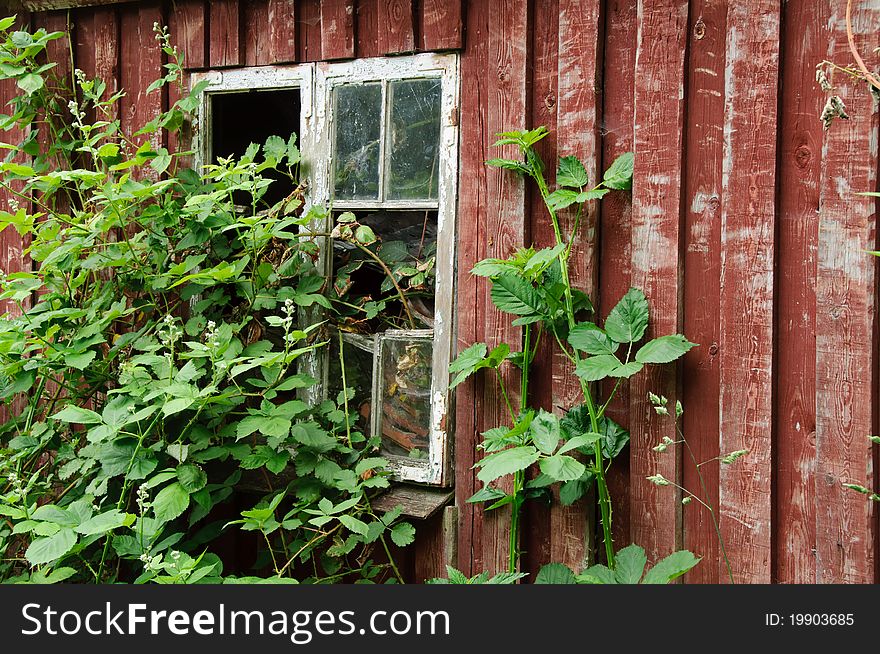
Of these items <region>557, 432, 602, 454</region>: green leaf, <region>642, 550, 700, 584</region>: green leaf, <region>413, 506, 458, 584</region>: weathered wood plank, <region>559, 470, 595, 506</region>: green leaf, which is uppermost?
<region>557, 432, 602, 454</region>: green leaf

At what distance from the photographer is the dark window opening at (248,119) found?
10.3ft

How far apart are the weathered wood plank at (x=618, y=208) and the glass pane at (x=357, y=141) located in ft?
2.86

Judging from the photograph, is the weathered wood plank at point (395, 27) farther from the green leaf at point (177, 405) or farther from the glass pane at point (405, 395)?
the green leaf at point (177, 405)

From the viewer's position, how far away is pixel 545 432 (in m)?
2.24

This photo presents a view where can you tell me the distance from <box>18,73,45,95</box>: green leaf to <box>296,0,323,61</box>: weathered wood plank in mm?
1076

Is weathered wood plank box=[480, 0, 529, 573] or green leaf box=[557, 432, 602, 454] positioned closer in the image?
green leaf box=[557, 432, 602, 454]

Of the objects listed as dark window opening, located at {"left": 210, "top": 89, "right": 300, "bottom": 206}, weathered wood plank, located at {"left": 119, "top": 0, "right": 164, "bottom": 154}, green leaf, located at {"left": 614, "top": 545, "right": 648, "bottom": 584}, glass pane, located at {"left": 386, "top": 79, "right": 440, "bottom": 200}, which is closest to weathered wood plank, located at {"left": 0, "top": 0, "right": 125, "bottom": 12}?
weathered wood plank, located at {"left": 119, "top": 0, "right": 164, "bottom": 154}

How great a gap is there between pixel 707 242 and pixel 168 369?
72.2 inches

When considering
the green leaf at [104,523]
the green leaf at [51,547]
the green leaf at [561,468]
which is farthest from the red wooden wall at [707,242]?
the green leaf at [51,547]

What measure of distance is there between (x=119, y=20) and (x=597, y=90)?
2134 mm

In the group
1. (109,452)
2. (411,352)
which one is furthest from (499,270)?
(109,452)

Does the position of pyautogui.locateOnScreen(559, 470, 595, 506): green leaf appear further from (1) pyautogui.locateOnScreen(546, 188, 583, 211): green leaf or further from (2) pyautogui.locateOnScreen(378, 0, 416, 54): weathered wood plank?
(2) pyautogui.locateOnScreen(378, 0, 416, 54): weathered wood plank

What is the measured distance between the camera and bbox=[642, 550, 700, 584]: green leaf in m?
2.06

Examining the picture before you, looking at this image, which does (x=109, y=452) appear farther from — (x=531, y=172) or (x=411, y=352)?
(x=531, y=172)
